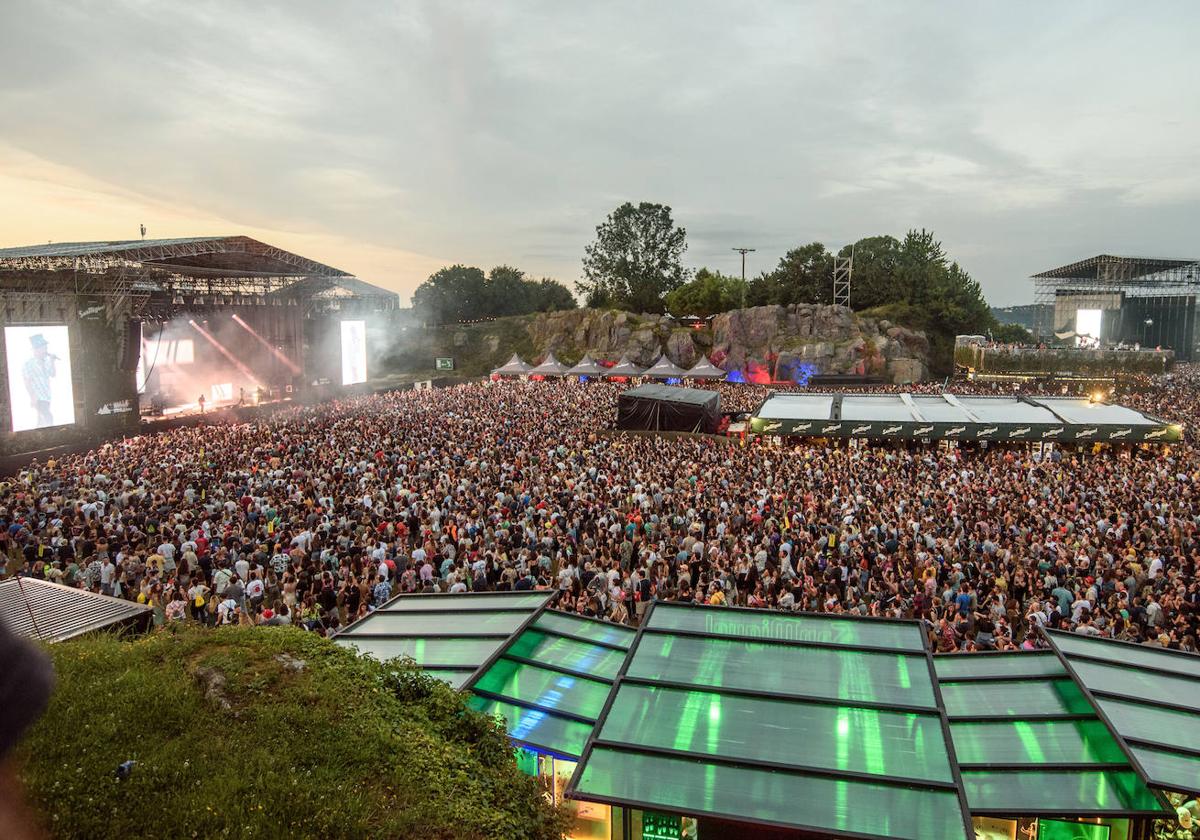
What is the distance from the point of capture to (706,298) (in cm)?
6706

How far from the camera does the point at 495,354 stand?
6888 cm

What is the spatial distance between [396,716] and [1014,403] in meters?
30.6

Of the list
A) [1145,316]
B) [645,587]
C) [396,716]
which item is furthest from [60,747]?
[1145,316]

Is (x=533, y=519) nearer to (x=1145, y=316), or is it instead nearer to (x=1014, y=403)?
(x=1014, y=403)

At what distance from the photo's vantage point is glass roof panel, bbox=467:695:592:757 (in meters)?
5.97

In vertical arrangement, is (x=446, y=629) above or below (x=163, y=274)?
below

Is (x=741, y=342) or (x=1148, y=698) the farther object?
(x=741, y=342)

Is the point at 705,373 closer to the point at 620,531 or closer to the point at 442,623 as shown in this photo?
the point at 620,531

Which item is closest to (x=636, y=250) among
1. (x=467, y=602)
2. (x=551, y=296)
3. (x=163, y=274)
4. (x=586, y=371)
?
(x=551, y=296)

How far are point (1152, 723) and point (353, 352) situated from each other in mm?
46141

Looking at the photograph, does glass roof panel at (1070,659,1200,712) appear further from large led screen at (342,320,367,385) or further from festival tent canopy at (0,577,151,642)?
large led screen at (342,320,367,385)

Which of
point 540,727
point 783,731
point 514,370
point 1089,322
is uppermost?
point 1089,322

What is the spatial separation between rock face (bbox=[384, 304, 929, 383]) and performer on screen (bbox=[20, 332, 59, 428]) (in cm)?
4086

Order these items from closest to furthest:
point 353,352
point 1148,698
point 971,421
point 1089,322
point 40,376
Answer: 1. point 1148,698
2. point 971,421
3. point 40,376
4. point 353,352
5. point 1089,322
